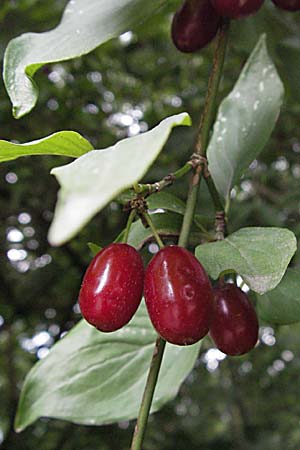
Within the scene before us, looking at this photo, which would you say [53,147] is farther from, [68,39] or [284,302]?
[284,302]

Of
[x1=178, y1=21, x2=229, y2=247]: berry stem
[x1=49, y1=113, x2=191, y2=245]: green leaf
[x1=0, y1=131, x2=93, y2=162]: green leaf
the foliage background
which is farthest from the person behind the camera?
the foliage background

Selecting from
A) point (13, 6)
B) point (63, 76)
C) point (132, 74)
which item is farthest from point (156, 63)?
point (13, 6)

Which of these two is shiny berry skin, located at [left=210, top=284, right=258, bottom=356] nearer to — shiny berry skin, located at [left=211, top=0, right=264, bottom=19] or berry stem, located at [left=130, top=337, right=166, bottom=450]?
berry stem, located at [left=130, top=337, right=166, bottom=450]

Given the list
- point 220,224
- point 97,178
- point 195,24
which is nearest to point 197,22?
point 195,24

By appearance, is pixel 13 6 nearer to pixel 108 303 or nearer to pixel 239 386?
pixel 108 303

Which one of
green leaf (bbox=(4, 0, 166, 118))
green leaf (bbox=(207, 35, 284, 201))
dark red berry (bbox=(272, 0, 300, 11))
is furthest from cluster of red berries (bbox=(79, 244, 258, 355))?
dark red berry (bbox=(272, 0, 300, 11))

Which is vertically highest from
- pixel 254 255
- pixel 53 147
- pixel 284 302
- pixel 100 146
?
pixel 53 147
